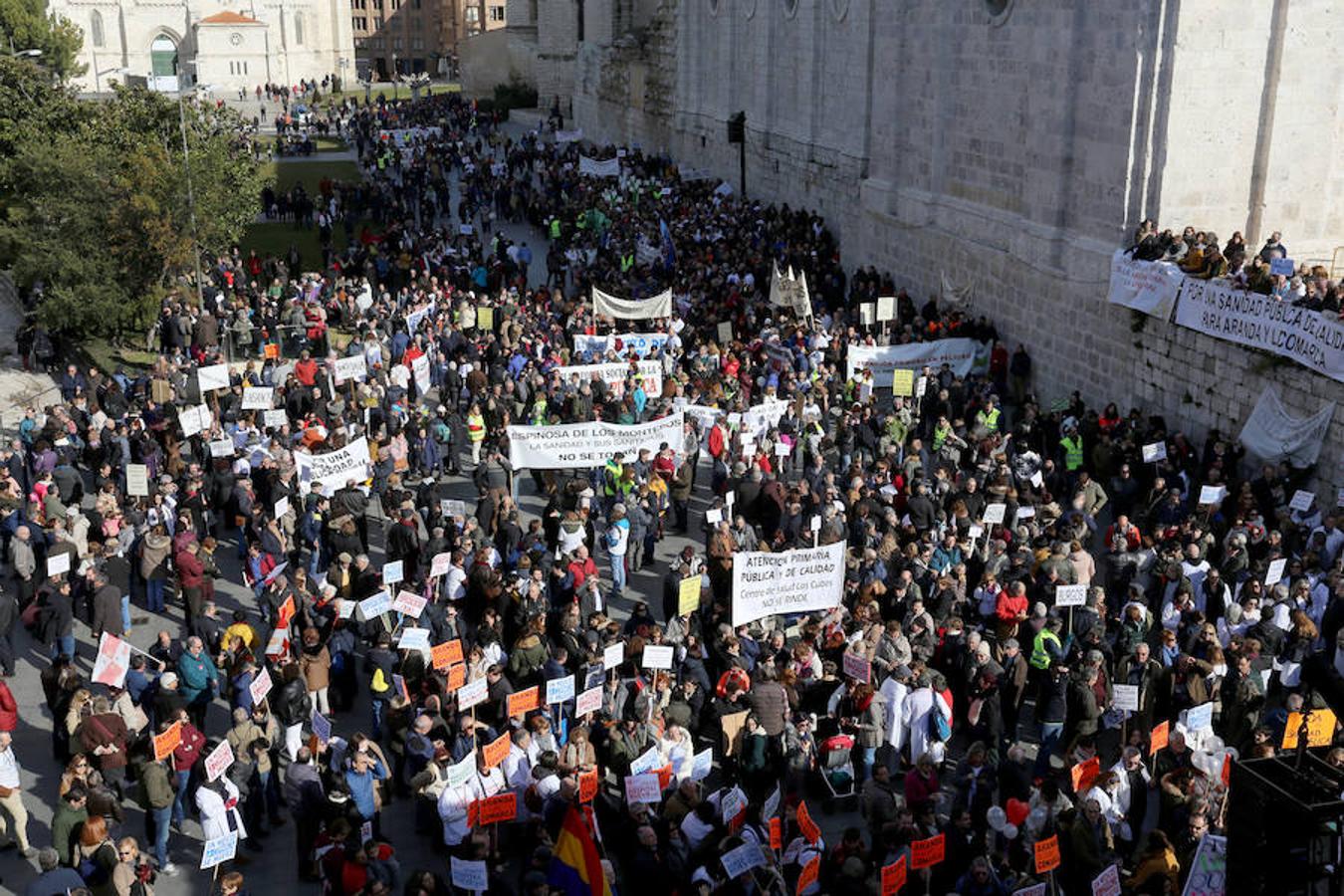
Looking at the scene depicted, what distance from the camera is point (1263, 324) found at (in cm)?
1902

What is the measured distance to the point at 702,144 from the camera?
45.2m

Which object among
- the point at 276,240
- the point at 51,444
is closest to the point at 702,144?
the point at 276,240

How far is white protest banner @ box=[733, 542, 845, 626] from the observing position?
1446 cm

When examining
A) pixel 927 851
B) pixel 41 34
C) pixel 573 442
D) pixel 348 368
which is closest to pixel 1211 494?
pixel 573 442

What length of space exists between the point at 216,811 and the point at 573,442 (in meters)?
8.38

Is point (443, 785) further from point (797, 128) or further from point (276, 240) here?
point (276, 240)

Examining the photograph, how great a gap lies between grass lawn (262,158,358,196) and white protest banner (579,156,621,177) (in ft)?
41.4

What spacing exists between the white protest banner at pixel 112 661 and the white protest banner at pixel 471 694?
326 centimetres

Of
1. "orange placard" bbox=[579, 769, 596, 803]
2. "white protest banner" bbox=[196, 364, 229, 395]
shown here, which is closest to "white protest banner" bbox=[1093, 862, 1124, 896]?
"orange placard" bbox=[579, 769, 596, 803]

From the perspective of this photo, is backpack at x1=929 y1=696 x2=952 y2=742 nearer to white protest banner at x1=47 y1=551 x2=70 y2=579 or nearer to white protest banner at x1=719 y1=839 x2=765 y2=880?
white protest banner at x1=719 y1=839 x2=765 y2=880

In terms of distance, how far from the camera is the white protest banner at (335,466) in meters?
18.4

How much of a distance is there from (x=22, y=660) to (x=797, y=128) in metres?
25.9

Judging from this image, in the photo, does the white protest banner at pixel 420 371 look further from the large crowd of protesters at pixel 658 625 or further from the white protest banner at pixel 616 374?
the white protest banner at pixel 616 374

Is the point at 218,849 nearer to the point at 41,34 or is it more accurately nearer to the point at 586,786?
the point at 586,786
